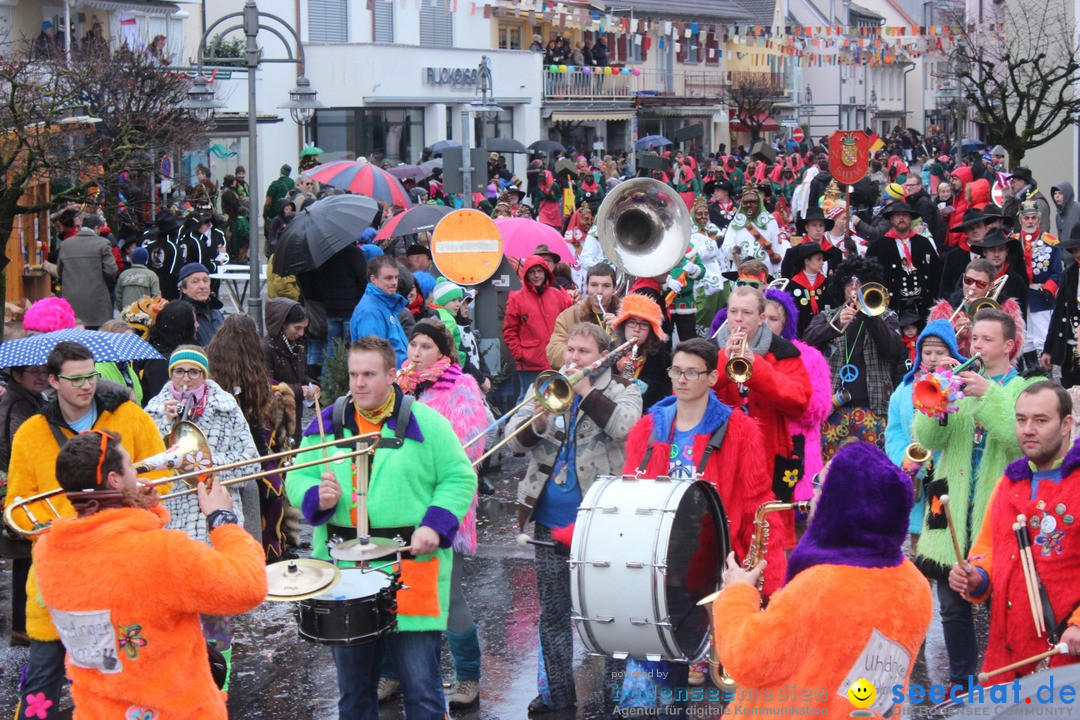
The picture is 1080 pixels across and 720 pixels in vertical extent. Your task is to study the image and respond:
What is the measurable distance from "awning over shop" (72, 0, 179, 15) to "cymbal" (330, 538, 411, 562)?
86.7 ft

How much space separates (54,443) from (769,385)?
321 centimetres

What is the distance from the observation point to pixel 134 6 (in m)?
31.0

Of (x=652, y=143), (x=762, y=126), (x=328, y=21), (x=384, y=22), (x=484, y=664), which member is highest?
(x=384, y=22)

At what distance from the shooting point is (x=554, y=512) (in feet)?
20.6

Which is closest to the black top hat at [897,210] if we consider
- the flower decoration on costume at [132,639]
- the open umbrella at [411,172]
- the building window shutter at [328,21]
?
the flower decoration on costume at [132,639]

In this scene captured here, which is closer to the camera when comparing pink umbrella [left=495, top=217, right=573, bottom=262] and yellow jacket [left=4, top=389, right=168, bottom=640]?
yellow jacket [left=4, top=389, right=168, bottom=640]

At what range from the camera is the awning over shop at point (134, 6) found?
30.0 metres

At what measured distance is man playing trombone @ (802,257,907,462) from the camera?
8.59 m

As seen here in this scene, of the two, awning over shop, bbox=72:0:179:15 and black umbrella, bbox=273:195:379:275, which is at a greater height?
awning over shop, bbox=72:0:179:15

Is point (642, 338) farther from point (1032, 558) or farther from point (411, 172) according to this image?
point (411, 172)

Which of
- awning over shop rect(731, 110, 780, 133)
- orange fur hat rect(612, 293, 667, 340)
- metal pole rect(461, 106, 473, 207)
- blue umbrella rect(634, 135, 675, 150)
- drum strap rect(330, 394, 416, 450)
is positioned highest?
awning over shop rect(731, 110, 780, 133)

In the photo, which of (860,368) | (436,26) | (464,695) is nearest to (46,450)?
(464,695)

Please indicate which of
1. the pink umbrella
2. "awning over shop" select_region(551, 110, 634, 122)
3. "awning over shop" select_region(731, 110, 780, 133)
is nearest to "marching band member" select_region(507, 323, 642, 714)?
the pink umbrella

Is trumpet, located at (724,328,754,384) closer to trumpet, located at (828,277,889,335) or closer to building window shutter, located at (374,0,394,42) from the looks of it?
trumpet, located at (828,277,889,335)
